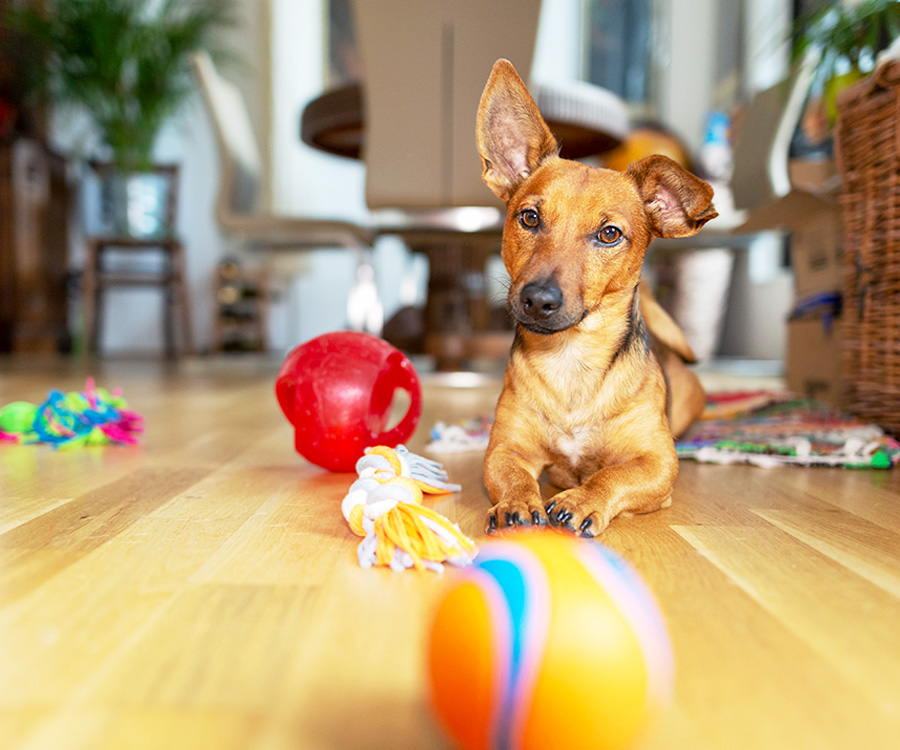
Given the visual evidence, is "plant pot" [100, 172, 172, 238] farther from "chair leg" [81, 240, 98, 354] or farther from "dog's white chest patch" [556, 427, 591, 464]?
"dog's white chest patch" [556, 427, 591, 464]

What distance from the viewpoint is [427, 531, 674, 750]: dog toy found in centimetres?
50

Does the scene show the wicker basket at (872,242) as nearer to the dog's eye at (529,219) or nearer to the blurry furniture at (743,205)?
the blurry furniture at (743,205)

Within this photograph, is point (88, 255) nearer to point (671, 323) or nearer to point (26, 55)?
point (26, 55)

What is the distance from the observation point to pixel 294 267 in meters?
7.01

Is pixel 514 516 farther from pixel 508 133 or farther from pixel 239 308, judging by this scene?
pixel 239 308

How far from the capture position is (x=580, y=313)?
1230 mm

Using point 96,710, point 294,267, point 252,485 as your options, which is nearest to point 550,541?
point 96,710

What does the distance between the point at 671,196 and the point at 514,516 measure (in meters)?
0.70

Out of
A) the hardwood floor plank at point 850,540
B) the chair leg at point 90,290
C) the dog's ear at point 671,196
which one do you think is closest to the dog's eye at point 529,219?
the dog's ear at point 671,196

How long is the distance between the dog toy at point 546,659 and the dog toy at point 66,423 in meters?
1.70

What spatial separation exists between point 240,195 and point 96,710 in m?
3.88

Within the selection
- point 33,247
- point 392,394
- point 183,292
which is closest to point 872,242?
point 392,394

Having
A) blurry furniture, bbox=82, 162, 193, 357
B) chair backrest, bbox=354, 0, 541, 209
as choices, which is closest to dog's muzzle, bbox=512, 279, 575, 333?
chair backrest, bbox=354, 0, 541, 209

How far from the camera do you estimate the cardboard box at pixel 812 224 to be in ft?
8.29
